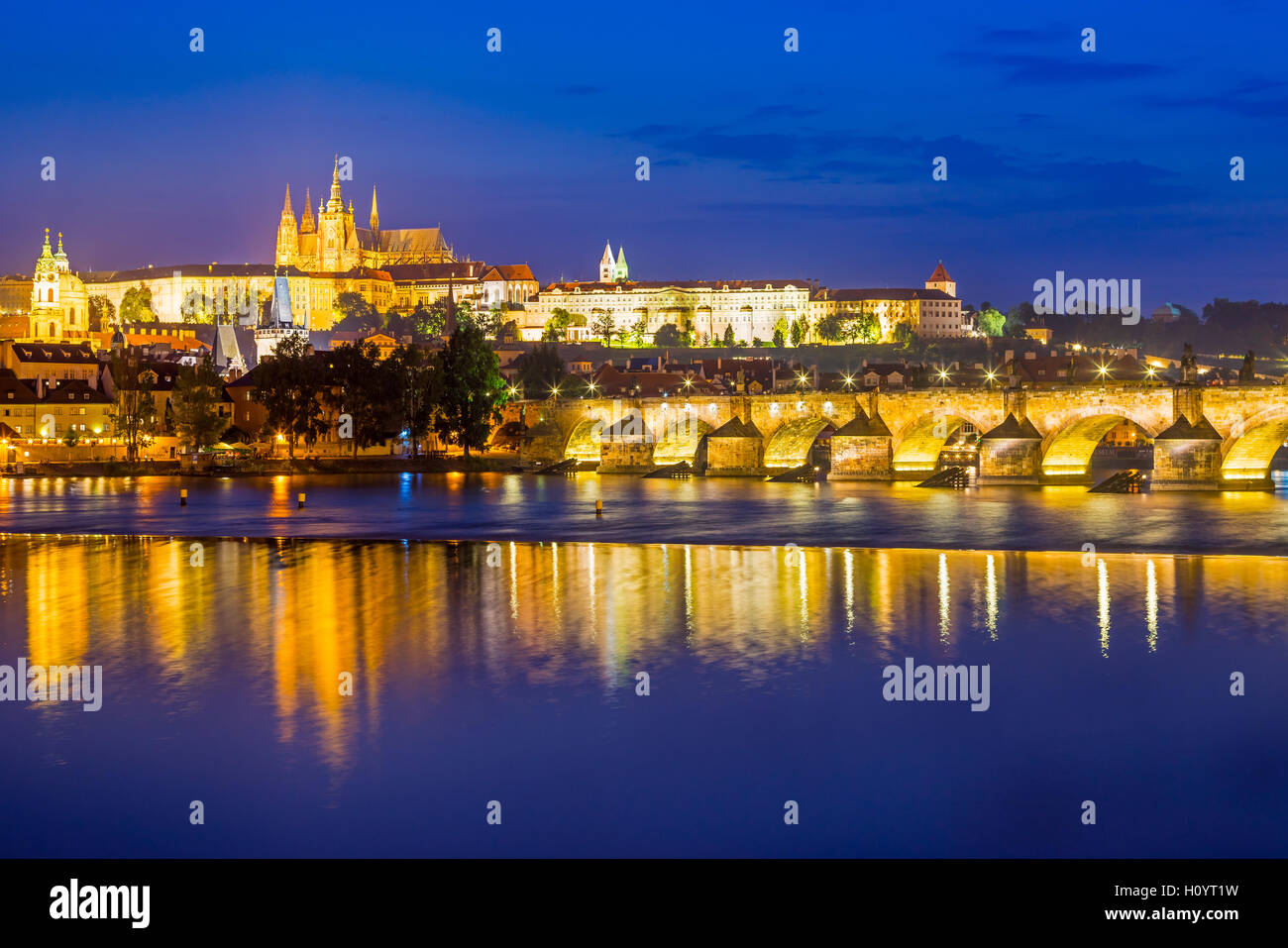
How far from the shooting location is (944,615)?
2208cm

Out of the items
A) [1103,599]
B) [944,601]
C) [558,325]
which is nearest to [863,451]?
[1103,599]

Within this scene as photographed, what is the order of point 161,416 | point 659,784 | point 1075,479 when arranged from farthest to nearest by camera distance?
point 161,416, point 1075,479, point 659,784

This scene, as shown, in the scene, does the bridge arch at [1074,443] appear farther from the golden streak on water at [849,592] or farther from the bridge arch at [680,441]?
the golden streak on water at [849,592]

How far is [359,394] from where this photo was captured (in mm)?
64500

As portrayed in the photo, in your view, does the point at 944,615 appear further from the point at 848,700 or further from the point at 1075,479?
the point at 1075,479

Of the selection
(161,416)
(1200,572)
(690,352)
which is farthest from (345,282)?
(1200,572)

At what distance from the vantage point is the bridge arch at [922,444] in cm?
5916

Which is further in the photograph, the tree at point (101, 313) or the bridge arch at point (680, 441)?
the tree at point (101, 313)

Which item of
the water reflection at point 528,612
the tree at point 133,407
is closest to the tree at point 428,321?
the tree at point 133,407

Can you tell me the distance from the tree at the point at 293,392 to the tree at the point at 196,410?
5.53 m

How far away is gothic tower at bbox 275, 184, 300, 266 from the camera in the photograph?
194m
